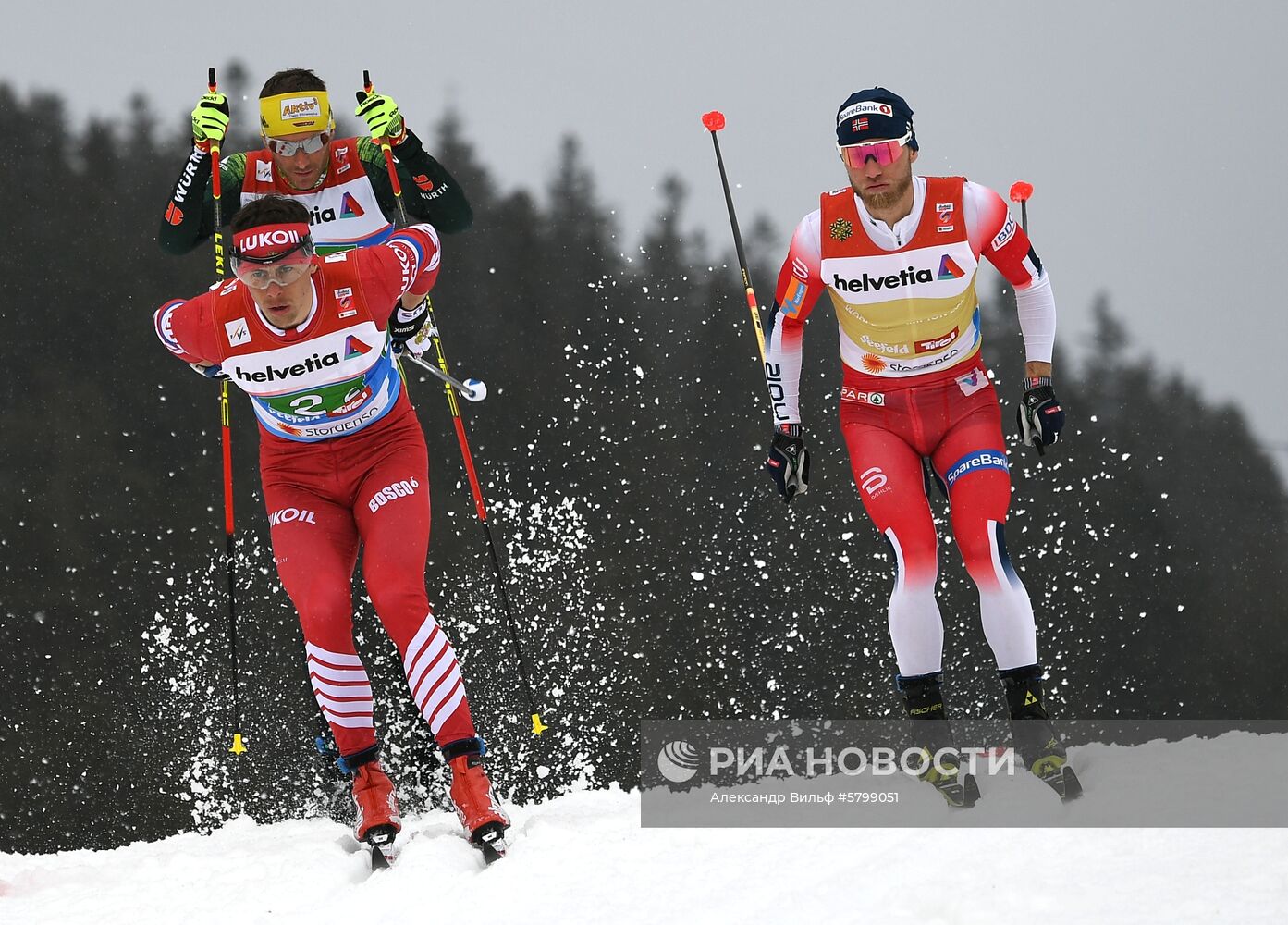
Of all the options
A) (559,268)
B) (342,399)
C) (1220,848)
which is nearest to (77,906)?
(342,399)

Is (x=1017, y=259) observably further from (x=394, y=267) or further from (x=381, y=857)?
(x=381, y=857)

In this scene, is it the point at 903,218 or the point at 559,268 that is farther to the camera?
the point at 559,268

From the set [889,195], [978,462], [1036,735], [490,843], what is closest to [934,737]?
[1036,735]

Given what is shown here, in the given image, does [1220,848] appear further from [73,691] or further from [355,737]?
[73,691]

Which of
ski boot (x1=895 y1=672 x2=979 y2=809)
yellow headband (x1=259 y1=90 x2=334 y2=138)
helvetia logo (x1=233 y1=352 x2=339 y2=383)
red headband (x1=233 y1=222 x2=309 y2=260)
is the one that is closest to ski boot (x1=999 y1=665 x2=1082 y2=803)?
ski boot (x1=895 y1=672 x2=979 y2=809)

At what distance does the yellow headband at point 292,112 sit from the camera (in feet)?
15.0

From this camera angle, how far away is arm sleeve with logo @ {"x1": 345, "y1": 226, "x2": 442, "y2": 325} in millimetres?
4301

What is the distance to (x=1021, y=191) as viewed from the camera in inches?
185

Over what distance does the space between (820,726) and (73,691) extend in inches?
434

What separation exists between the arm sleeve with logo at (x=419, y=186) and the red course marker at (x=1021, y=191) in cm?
203

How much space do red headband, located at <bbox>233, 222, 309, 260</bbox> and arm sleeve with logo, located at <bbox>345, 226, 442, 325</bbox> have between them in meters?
0.26

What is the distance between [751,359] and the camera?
67.4 ft

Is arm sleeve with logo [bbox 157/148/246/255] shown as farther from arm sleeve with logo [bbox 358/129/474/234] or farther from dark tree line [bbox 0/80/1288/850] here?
dark tree line [bbox 0/80/1288/850]

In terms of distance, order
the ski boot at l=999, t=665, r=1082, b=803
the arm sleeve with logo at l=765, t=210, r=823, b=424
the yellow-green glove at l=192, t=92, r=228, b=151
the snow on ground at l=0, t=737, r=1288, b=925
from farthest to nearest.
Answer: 1. the yellow-green glove at l=192, t=92, r=228, b=151
2. the arm sleeve with logo at l=765, t=210, r=823, b=424
3. the ski boot at l=999, t=665, r=1082, b=803
4. the snow on ground at l=0, t=737, r=1288, b=925
